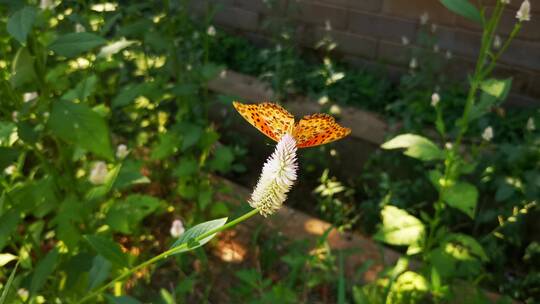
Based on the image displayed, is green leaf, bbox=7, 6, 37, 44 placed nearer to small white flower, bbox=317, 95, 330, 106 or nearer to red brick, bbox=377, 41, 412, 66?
small white flower, bbox=317, 95, 330, 106

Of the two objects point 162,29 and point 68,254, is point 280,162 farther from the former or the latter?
point 162,29

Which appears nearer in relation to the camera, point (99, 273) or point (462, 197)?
point (99, 273)

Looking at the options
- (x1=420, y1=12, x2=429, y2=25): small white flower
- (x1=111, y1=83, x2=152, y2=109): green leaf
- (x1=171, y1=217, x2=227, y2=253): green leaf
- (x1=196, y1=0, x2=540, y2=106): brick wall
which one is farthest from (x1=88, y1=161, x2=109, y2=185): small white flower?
(x1=420, y1=12, x2=429, y2=25): small white flower

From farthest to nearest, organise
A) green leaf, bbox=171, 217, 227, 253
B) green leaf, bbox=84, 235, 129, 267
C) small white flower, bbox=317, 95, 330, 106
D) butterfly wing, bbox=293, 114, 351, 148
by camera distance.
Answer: small white flower, bbox=317, 95, 330, 106 < green leaf, bbox=84, 235, 129, 267 < green leaf, bbox=171, 217, 227, 253 < butterfly wing, bbox=293, 114, 351, 148

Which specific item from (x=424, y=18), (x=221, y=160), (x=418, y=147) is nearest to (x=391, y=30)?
(x=424, y=18)

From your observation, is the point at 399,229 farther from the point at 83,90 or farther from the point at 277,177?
the point at 277,177

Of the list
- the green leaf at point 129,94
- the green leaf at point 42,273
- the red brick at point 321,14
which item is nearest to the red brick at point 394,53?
the red brick at point 321,14

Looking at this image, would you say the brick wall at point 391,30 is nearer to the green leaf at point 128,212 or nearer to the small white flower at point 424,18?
the small white flower at point 424,18

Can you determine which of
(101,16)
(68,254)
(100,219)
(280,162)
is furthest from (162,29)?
(280,162)

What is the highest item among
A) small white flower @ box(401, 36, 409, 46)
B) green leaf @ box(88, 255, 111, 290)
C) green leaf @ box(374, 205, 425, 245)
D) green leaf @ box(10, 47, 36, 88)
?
green leaf @ box(10, 47, 36, 88)
